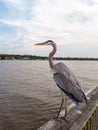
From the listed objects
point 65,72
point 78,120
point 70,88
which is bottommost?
point 78,120

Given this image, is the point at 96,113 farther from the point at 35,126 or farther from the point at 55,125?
the point at 35,126

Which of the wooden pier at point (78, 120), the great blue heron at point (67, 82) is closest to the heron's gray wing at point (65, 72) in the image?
the great blue heron at point (67, 82)

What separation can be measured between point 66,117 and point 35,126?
6.61m

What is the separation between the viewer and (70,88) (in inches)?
181

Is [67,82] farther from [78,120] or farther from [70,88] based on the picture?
[78,120]

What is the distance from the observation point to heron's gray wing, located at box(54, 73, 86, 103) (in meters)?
4.51

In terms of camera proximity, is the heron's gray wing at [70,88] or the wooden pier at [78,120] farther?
the heron's gray wing at [70,88]

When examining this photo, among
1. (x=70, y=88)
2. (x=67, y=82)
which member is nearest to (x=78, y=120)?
(x=70, y=88)

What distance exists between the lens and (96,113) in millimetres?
5973

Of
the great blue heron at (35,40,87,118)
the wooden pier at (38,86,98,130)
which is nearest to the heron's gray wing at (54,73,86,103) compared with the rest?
the great blue heron at (35,40,87,118)

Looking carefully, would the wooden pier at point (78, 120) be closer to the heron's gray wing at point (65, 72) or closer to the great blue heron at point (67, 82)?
the great blue heron at point (67, 82)

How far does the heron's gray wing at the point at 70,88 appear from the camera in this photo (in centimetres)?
451

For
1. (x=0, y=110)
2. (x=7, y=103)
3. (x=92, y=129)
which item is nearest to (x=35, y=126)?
(x=0, y=110)

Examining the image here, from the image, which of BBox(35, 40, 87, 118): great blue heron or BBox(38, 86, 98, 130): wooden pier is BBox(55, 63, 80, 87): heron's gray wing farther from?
BBox(38, 86, 98, 130): wooden pier
